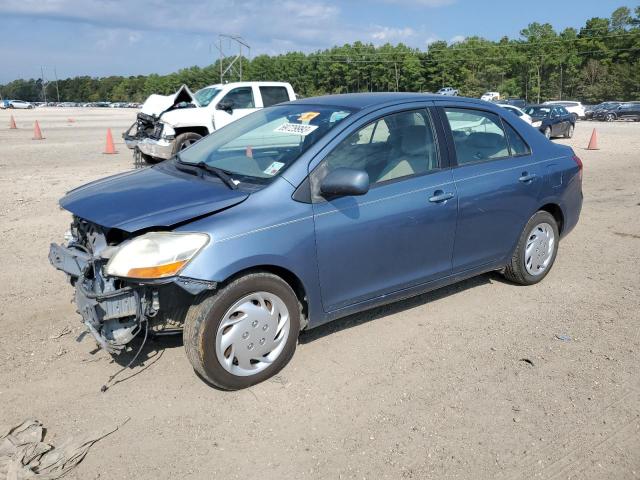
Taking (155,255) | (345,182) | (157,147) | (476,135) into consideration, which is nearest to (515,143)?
(476,135)

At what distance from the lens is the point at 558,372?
3717 millimetres

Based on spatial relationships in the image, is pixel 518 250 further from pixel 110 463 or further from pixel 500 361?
pixel 110 463

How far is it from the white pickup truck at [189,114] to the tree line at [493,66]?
71.5m

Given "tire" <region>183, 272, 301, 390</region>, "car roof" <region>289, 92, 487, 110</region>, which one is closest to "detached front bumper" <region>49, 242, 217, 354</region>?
"tire" <region>183, 272, 301, 390</region>

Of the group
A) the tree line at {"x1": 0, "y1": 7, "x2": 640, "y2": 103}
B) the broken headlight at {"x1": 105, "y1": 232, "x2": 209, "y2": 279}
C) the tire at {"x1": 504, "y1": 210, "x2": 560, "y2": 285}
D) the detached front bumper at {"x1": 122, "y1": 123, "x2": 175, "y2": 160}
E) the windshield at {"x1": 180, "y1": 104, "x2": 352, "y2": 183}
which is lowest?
the tire at {"x1": 504, "y1": 210, "x2": 560, "y2": 285}

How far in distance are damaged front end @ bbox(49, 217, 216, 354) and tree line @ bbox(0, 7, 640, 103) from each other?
81.0m

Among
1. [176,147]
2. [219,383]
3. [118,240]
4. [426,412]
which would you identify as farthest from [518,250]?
[176,147]

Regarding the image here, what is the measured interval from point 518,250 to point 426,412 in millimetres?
2229

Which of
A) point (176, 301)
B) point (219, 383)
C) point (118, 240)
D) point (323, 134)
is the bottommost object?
point (219, 383)

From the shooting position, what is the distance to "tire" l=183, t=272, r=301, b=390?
3193mm

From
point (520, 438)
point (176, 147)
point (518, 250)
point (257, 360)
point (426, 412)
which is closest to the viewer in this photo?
point (520, 438)

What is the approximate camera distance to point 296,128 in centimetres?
405

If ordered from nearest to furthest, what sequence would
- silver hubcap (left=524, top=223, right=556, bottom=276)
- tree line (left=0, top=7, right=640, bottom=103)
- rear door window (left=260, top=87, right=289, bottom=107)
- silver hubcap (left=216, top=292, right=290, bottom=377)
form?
silver hubcap (left=216, top=292, right=290, bottom=377) → silver hubcap (left=524, top=223, right=556, bottom=276) → rear door window (left=260, top=87, right=289, bottom=107) → tree line (left=0, top=7, right=640, bottom=103)

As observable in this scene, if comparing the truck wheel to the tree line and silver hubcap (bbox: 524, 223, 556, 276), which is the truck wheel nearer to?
silver hubcap (bbox: 524, 223, 556, 276)
